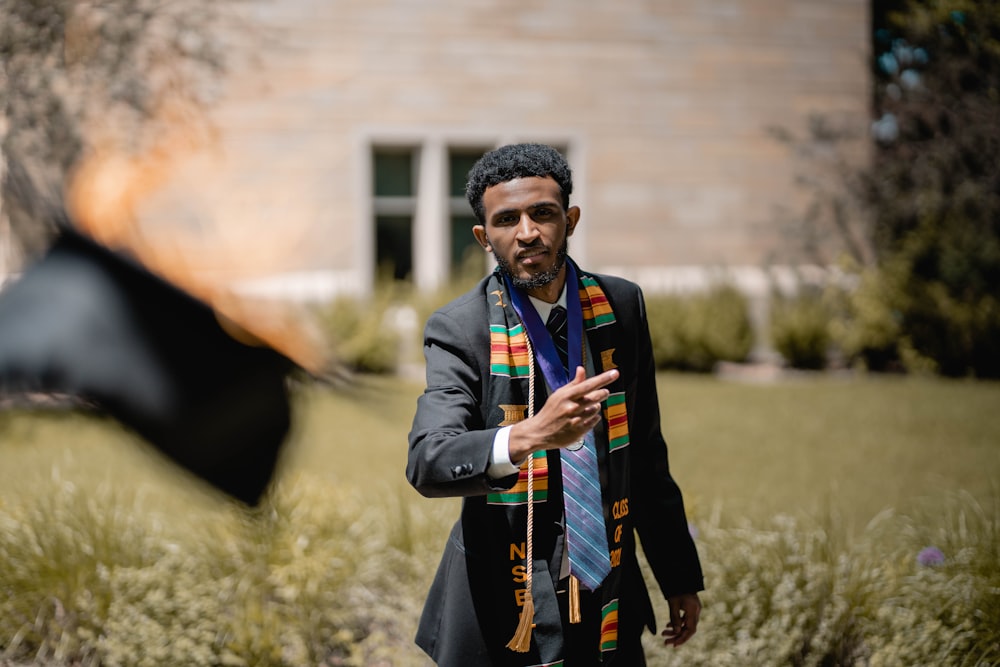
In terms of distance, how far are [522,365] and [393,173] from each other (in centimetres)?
1171

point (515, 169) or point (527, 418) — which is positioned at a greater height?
point (515, 169)

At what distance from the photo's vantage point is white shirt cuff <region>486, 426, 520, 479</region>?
1.62 m

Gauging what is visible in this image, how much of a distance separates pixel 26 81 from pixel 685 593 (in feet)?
22.2

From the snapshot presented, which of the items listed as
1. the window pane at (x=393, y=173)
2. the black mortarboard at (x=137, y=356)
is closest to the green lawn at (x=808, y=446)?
the black mortarboard at (x=137, y=356)

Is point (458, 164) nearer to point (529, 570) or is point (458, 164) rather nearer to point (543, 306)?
point (543, 306)

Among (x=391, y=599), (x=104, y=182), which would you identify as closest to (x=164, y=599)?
(x=391, y=599)

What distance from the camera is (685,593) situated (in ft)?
7.52

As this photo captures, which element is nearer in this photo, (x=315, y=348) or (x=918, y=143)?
(x=315, y=348)

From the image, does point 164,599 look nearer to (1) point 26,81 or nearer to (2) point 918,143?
(1) point 26,81

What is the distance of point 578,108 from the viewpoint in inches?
532

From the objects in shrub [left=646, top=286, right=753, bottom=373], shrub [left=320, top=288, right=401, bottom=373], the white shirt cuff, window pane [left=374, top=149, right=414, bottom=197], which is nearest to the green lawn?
shrub [left=646, top=286, right=753, bottom=373]

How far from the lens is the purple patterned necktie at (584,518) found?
189 cm

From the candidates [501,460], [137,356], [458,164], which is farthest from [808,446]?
[137,356]

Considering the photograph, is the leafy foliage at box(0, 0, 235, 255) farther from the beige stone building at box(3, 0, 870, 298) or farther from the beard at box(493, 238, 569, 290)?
the beard at box(493, 238, 569, 290)
